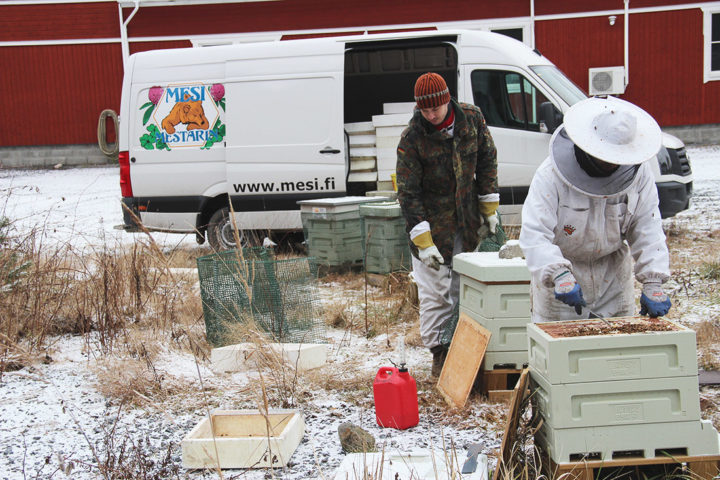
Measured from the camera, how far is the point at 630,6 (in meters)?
18.5

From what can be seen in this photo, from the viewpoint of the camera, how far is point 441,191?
4.63 metres

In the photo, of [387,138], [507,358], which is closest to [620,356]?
[507,358]

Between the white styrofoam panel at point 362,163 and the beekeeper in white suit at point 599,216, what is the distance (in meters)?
5.44

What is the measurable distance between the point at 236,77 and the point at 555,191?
6.35 metres

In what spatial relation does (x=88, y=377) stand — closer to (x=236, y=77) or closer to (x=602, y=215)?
(x=602, y=215)

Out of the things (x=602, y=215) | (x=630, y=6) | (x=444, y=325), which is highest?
(x=630, y=6)

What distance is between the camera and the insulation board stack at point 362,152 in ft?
28.7

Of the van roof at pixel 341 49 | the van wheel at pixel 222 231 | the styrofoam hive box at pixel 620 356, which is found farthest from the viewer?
the van wheel at pixel 222 231

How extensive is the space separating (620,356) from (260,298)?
3311 millimetres

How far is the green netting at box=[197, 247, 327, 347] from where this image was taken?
5461 mm

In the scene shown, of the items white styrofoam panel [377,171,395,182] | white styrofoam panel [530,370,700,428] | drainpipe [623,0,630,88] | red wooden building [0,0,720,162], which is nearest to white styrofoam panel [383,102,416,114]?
white styrofoam panel [377,171,395,182]

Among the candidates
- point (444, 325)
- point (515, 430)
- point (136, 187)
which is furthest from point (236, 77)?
point (515, 430)

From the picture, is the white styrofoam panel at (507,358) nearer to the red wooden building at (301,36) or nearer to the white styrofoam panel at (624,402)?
the white styrofoam panel at (624,402)

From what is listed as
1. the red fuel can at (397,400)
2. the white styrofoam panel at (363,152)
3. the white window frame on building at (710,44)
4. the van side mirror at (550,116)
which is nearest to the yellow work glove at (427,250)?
the red fuel can at (397,400)
